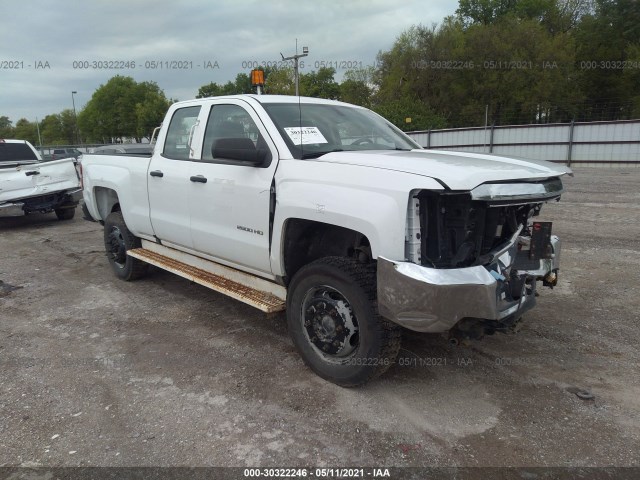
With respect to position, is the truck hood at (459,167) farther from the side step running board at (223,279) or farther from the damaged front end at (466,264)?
the side step running board at (223,279)

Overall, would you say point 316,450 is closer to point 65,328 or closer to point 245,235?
point 245,235

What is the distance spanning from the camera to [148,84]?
251 feet

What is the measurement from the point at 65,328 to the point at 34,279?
2.15 m

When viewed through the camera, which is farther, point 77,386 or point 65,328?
point 65,328

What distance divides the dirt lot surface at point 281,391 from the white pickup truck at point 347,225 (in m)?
0.43

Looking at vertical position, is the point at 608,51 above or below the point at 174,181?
above

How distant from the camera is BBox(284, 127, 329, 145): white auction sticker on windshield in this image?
375 cm

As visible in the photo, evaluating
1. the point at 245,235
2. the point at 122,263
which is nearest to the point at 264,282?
the point at 245,235

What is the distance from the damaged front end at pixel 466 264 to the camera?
2.83m

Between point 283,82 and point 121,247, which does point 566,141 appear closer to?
point 121,247

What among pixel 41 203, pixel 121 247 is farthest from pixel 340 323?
pixel 41 203

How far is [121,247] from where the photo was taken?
604 cm

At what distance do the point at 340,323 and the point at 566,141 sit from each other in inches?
887

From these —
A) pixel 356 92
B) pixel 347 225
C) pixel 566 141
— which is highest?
pixel 356 92
